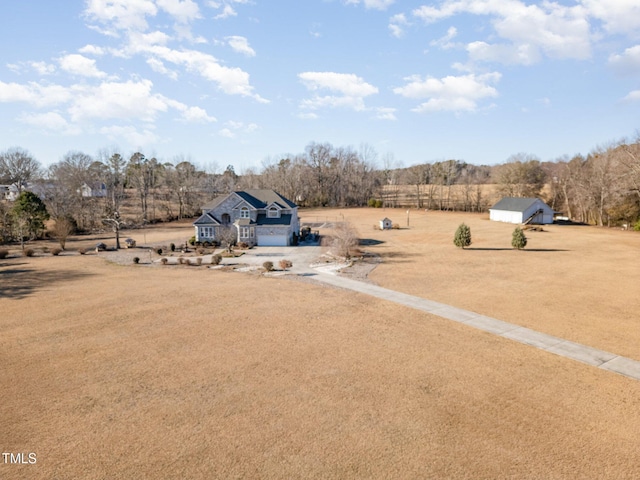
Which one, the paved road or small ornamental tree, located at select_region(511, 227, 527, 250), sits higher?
small ornamental tree, located at select_region(511, 227, 527, 250)

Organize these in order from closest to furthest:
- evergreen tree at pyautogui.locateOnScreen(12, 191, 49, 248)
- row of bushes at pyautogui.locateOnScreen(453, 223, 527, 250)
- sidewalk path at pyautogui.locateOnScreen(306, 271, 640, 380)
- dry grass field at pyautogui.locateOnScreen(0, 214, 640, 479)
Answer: dry grass field at pyautogui.locateOnScreen(0, 214, 640, 479)
sidewalk path at pyautogui.locateOnScreen(306, 271, 640, 380)
row of bushes at pyautogui.locateOnScreen(453, 223, 527, 250)
evergreen tree at pyautogui.locateOnScreen(12, 191, 49, 248)

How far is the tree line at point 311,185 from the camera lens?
6394 centimetres

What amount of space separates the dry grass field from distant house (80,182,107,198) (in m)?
58.9

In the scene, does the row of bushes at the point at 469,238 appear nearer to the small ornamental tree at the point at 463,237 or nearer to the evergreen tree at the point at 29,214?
the small ornamental tree at the point at 463,237

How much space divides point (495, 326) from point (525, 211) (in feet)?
176

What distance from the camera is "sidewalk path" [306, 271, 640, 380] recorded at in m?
15.8

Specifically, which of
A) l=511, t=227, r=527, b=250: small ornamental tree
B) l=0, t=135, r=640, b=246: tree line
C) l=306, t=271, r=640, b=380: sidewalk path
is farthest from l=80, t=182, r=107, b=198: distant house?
l=511, t=227, r=527, b=250: small ornamental tree

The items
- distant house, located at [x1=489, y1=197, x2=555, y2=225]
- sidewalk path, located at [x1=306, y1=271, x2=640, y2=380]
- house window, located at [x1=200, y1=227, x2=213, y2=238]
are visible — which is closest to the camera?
sidewalk path, located at [x1=306, y1=271, x2=640, y2=380]

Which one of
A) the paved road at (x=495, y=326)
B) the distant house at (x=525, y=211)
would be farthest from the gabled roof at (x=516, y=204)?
the paved road at (x=495, y=326)

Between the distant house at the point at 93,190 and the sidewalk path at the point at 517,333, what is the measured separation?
71161 mm

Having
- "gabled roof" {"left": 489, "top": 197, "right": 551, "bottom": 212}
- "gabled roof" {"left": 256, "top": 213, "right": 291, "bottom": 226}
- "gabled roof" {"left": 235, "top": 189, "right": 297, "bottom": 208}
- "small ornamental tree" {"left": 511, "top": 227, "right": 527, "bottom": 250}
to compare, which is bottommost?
"small ornamental tree" {"left": 511, "top": 227, "right": 527, "bottom": 250}

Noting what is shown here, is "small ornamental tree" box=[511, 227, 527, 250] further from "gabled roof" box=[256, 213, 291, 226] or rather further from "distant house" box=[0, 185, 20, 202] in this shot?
"distant house" box=[0, 185, 20, 202]

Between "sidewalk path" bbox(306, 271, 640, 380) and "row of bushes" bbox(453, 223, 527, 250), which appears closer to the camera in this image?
"sidewalk path" bbox(306, 271, 640, 380)

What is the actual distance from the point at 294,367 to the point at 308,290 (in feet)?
38.7
